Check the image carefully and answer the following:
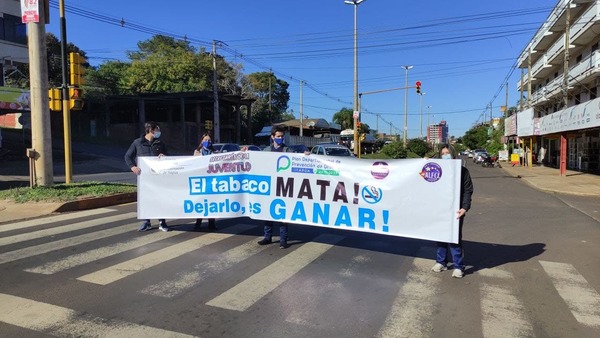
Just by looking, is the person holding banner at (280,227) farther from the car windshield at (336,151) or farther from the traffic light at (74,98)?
the car windshield at (336,151)

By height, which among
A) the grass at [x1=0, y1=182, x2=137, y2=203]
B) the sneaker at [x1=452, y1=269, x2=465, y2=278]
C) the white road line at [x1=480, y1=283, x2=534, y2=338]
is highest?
the grass at [x1=0, y1=182, x2=137, y2=203]

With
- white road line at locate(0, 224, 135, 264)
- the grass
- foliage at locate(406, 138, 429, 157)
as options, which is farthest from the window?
foliage at locate(406, 138, 429, 157)

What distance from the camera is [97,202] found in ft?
36.0

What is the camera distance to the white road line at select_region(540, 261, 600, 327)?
4.41 meters

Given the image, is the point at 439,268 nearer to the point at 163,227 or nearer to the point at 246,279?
the point at 246,279

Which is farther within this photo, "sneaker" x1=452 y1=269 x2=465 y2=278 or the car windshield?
the car windshield

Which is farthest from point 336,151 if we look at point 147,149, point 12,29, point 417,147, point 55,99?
point 417,147

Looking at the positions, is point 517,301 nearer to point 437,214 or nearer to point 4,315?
point 437,214

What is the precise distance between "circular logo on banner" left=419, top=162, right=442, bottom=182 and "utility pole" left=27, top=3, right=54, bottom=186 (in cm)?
1045

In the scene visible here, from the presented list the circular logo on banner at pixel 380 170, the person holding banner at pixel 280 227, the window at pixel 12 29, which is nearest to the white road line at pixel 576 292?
the circular logo on banner at pixel 380 170

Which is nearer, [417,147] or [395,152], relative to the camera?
[395,152]

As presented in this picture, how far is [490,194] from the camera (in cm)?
1634

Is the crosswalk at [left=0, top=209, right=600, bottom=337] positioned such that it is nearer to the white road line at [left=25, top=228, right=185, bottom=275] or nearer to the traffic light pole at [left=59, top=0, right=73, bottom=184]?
the white road line at [left=25, top=228, right=185, bottom=275]

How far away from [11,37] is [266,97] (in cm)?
4722
